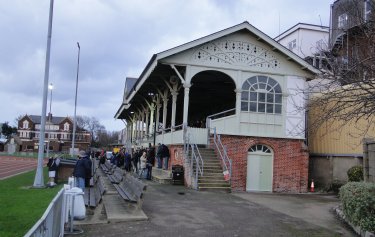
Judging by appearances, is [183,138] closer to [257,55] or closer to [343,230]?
[257,55]

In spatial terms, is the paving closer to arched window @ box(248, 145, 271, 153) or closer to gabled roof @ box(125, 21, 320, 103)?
arched window @ box(248, 145, 271, 153)

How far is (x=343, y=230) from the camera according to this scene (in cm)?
1099

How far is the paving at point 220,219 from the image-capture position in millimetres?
9922

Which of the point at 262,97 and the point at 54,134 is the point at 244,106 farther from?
the point at 54,134

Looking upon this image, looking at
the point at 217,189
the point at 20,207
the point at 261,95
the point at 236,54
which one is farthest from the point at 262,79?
the point at 20,207

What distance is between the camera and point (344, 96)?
8508mm

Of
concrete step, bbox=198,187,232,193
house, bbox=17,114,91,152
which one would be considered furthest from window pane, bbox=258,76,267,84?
house, bbox=17,114,91,152

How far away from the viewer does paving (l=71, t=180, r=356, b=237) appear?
32.6 feet

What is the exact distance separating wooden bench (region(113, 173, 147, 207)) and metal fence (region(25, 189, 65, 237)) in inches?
122

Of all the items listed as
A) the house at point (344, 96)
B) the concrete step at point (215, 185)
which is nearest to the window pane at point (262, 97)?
the house at point (344, 96)

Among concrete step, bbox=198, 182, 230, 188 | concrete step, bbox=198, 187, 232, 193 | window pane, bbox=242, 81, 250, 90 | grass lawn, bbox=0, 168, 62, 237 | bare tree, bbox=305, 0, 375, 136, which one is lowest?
grass lawn, bbox=0, 168, 62, 237

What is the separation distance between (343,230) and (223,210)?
3.55 metres

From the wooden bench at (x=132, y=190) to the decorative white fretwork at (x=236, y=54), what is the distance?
9.57 metres

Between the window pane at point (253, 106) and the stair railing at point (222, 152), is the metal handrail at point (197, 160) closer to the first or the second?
the stair railing at point (222, 152)
